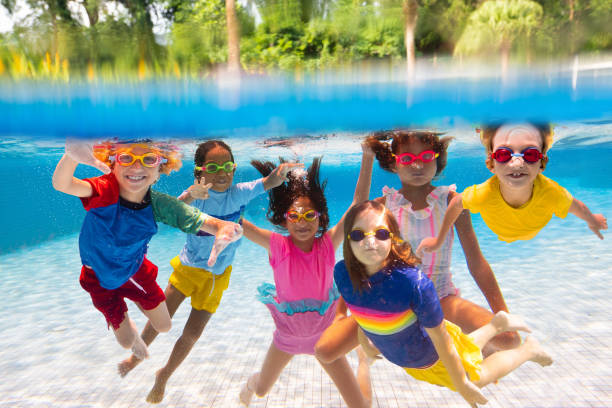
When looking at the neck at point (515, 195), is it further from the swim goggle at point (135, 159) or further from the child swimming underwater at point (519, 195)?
the swim goggle at point (135, 159)

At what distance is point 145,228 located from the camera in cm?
412

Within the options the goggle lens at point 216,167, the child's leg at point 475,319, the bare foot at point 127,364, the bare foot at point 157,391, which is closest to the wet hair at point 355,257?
the child's leg at point 475,319

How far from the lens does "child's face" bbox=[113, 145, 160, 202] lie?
13.3 feet

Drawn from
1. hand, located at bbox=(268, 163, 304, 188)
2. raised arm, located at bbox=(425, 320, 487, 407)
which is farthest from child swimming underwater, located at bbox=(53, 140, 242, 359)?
raised arm, located at bbox=(425, 320, 487, 407)

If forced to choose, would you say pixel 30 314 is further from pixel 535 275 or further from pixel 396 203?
pixel 535 275

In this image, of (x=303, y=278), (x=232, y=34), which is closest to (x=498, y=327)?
(x=303, y=278)

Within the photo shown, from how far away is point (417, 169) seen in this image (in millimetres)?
4680

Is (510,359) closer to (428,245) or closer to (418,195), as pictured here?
(428,245)

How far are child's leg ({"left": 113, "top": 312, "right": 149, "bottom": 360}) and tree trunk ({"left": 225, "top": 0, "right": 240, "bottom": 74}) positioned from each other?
435 cm

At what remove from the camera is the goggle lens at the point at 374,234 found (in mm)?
3502

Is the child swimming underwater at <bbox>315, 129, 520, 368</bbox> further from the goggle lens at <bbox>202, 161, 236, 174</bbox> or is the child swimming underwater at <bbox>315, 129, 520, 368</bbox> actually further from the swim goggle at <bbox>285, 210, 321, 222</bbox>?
the goggle lens at <bbox>202, 161, 236, 174</bbox>

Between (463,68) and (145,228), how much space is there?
4.41m

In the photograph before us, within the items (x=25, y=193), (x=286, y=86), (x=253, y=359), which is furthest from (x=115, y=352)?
(x=25, y=193)

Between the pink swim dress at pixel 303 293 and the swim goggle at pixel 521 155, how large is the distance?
6.51 ft
